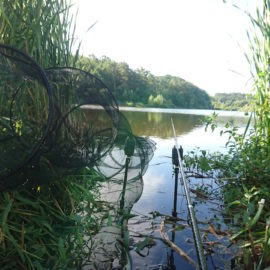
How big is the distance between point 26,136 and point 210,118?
344cm

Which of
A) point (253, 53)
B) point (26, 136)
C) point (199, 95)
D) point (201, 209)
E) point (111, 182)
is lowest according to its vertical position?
point (201, 209)

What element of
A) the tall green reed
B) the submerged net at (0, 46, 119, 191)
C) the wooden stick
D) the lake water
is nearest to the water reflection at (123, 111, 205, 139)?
the lake water

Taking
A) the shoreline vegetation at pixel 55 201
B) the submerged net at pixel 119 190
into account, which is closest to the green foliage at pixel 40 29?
the shoreline vegetation at pixel 55 201

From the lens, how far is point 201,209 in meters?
3.87

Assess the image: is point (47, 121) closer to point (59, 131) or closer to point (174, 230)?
point (59, 131)

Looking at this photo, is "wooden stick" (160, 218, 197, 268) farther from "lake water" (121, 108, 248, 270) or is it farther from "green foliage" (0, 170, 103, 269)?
"green foliage" (0, 170, 103, 269)

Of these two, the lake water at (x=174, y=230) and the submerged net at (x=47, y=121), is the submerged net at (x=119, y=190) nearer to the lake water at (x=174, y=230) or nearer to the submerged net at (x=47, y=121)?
the lake water at (x=174, y=230)

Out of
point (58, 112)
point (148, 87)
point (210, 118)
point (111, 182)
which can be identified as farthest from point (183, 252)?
point (148, 87)

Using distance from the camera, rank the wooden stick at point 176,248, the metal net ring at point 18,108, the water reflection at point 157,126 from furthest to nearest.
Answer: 1. the water reflection at point 157,126
2. the wooden stick at point 176,248
3. the metal net ring at point 18,108

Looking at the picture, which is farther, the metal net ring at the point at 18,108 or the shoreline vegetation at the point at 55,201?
the shoreline vegetation at the point at 55,201

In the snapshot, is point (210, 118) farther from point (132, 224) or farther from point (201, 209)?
point (132, 224)

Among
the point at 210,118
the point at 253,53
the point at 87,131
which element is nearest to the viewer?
the point at 87,131

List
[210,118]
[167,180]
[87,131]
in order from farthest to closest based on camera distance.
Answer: [167,180] < [210,118] < [87,131]

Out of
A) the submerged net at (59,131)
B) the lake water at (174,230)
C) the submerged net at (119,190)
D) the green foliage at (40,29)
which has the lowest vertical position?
the lake water at (174,230)
